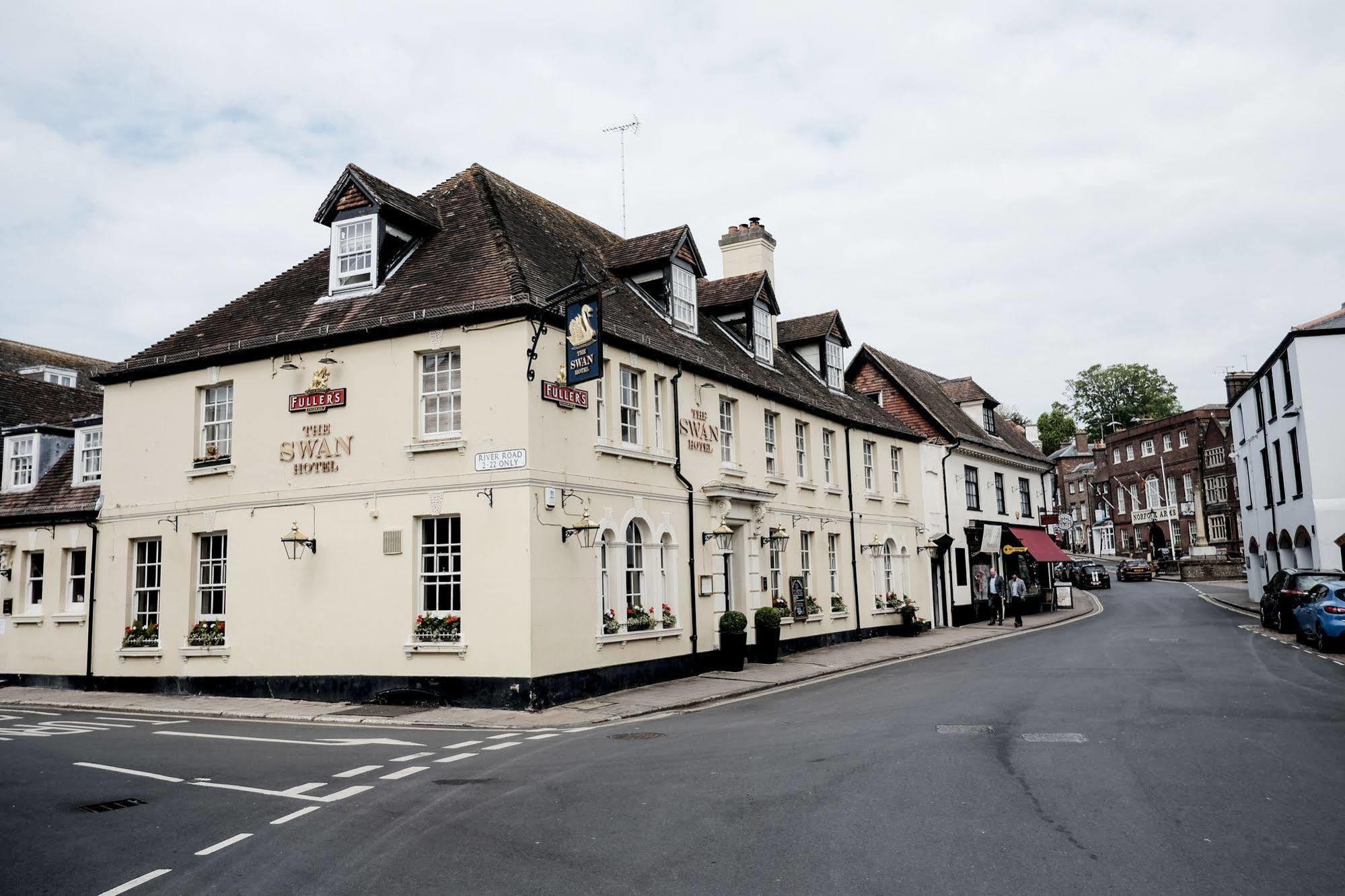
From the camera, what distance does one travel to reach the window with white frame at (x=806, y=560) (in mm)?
25031

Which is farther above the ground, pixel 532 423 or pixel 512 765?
pixel 532 423

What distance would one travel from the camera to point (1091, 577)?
57562mm

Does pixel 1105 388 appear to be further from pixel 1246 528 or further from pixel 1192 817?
pixel 1192 817

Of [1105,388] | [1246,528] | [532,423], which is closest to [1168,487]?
[1105,388]

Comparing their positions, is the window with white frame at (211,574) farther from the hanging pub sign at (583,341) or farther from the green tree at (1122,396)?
the green tree at (1122,396)

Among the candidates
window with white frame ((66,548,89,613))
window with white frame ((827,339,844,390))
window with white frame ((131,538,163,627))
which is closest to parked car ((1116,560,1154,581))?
window with white frame ((827,339,844,390))

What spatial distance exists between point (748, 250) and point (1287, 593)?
55.6ft

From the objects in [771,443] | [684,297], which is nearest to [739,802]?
[684,297]

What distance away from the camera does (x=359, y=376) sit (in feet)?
57.5

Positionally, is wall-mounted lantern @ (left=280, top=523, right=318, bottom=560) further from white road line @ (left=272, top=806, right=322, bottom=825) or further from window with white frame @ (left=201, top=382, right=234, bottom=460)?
white road line @ (left=272, top=806, right=322, bottom=825)

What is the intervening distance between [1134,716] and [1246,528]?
120 feet

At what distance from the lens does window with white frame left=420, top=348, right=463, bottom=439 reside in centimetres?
1695

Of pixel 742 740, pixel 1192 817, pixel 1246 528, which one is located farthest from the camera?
pixel 1246 528

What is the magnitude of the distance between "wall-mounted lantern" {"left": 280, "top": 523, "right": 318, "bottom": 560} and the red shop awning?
28587 millimetres
